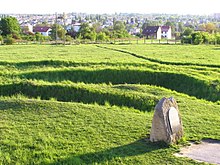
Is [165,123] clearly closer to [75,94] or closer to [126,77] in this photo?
[75,94]

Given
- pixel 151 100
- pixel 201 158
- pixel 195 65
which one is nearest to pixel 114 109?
pixel 151 100

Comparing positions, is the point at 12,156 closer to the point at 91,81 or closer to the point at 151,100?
the point at 151,100

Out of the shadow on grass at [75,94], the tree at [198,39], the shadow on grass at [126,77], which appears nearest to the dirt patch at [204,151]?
the shadow on grass at [75,94]

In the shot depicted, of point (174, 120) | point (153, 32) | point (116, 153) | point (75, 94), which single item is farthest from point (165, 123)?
point (153, 32)

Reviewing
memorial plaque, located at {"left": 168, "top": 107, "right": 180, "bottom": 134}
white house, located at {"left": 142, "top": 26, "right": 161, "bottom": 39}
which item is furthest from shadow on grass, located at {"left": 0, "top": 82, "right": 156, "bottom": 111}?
white house, located at {"left": 142, "top": 26, "right": 161, "bottom": 39}

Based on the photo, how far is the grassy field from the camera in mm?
10156

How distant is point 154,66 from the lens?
25.6 m

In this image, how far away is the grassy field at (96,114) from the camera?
10.2 metres

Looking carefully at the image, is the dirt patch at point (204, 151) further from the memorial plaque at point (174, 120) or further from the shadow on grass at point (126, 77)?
the shadow on grass at point (126, 77)

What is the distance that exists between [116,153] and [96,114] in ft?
11.4

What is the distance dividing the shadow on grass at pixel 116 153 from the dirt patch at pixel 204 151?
640 millimetres

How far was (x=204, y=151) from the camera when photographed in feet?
34.7

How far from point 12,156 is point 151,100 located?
26.2 ft

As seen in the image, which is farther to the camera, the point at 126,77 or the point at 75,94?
the point at 126,77
